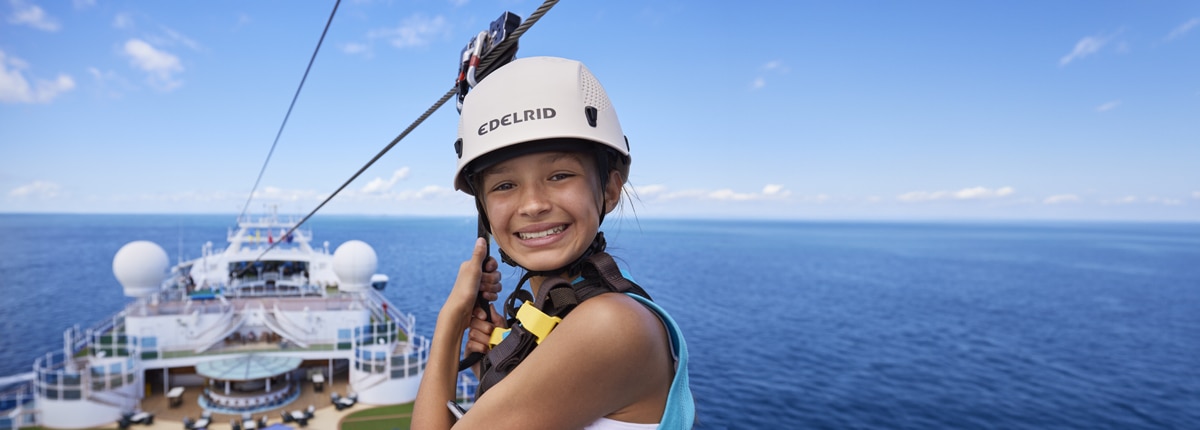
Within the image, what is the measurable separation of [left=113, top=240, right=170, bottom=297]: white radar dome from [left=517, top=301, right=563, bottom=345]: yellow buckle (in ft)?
99.4

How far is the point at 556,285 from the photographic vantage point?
76.0 inches

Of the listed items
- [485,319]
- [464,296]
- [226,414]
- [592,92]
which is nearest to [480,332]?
[485,319]

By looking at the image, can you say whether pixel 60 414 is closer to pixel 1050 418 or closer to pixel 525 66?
pixel 525 66

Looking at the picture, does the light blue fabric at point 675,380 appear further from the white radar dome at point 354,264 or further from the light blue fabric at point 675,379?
the white radar dome at point 354,264

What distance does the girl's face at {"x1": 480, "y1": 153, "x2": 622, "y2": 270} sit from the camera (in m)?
1.99

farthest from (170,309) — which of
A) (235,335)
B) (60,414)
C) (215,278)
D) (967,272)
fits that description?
(967,272)

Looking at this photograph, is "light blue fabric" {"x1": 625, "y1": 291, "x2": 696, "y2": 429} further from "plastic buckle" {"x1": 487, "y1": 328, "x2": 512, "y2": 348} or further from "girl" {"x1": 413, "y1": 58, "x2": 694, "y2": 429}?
"plastic buckle" {"x1": 487, "y1": 328, "x2": 512, "y2": 348}

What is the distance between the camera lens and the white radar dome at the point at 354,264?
28298 millimetres

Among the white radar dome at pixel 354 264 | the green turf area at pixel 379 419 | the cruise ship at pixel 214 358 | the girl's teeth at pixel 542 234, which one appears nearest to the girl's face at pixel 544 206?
the girl's teeth at pixel 542 234

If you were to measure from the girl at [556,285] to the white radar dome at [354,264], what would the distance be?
28.4 metres

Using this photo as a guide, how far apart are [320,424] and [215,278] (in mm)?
15785

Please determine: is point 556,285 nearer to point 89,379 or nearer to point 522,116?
point 522,116

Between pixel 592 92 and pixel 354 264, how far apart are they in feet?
96.7

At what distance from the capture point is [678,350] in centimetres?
182
